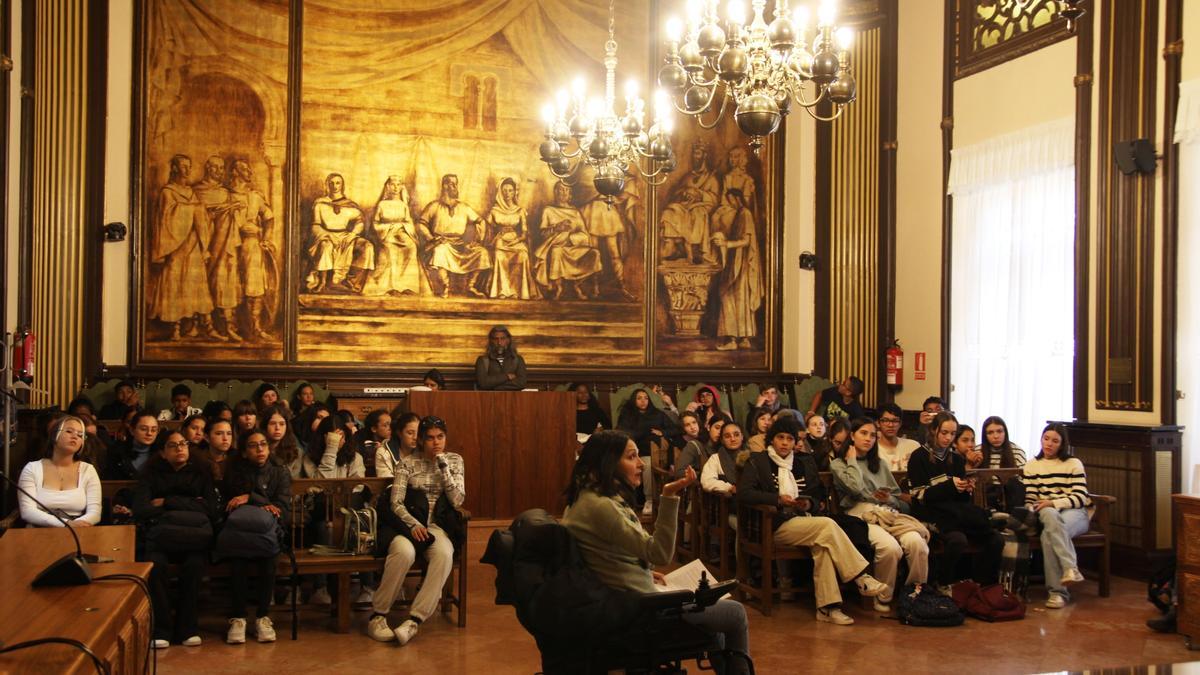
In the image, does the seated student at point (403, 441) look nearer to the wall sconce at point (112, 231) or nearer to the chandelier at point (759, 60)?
the chandelier at point (759, 60)

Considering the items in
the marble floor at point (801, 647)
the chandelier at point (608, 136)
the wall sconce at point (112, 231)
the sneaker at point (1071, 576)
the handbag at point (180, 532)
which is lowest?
the marble floor at point (801, 647)

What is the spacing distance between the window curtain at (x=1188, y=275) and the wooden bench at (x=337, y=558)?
20.1ft

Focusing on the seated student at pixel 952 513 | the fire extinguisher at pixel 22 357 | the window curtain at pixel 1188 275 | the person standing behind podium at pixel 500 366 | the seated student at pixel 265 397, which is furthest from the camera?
the person standing behind podium at pixel 500 366

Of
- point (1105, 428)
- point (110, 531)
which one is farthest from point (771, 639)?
point (1105, 428)

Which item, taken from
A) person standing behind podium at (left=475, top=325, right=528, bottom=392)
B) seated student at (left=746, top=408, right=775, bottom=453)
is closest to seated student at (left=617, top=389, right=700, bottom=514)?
person standing behind podium at (left=475, top=325, right=528, bottom=392)

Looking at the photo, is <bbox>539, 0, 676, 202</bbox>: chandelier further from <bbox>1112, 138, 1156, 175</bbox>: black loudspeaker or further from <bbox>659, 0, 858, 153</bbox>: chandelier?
<bbox>1112, 138, 1156, 175</bbox>: black loudspeaker

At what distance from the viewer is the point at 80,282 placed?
10914mm

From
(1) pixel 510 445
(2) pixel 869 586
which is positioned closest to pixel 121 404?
(1) pixel 510 445

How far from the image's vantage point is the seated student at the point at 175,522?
588 cm

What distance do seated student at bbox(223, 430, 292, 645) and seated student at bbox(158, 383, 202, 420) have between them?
404cm

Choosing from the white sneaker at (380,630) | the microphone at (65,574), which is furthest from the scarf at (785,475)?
the microphone at (65,574)

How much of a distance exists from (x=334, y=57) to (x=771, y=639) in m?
8.58

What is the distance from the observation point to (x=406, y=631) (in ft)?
19.8

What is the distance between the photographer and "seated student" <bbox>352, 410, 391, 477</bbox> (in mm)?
7891
